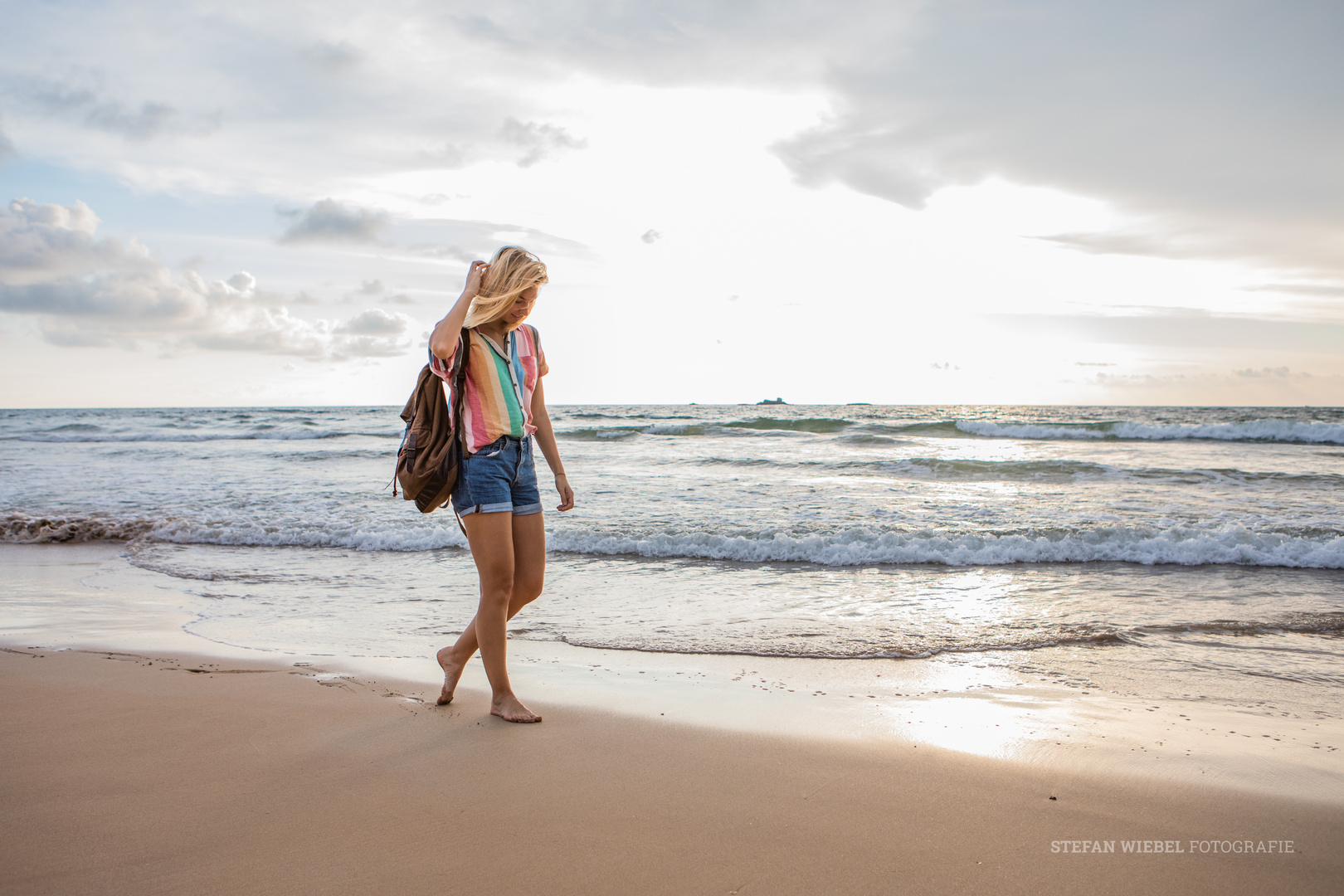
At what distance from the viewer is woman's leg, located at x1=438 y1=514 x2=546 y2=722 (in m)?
3.02

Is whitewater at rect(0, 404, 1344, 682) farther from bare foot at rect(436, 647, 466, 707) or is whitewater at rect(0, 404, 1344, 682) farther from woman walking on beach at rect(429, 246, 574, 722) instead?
woman walking on beach at rect(429, 246, 574, 722)

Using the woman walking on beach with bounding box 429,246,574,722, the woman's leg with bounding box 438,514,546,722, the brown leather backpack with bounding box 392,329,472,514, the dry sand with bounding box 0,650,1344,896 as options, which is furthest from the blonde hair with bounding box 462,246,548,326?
the dry sand with bounding box 0,650,1344,896

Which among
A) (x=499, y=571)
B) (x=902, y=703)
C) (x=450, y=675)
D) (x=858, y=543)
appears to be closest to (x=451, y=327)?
(x=499, y=571)

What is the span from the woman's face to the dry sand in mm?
1719

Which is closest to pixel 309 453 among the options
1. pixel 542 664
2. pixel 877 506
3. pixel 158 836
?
pixel 877 506

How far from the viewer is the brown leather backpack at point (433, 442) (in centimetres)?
297

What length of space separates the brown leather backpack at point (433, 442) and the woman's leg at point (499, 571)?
19cm

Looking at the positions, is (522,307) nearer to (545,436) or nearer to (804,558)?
(545,436)

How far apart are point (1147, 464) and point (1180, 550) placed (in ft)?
34.1

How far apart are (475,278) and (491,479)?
32.1 inches

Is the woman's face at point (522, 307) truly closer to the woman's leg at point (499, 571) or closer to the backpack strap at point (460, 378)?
the backpack strap at point (460, 378)

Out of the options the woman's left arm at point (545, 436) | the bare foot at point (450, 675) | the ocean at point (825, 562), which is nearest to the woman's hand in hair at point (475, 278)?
the woman's left arm at point (545, 436)

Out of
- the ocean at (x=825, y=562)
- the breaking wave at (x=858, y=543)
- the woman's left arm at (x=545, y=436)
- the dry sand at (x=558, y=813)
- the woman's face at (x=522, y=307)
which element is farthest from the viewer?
the breaking wave at (x=858, y=543)

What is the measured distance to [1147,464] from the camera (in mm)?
16266
